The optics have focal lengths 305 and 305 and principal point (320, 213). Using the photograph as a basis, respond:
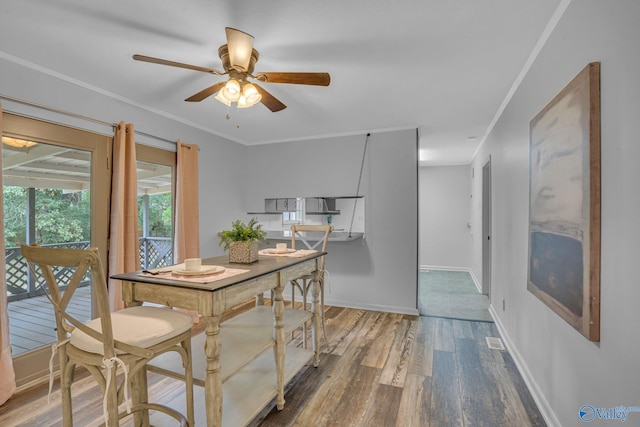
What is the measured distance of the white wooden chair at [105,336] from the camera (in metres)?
1.14

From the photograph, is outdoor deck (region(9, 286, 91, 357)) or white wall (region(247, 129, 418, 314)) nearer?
outdoor deck (region(9, 286, 91, 357))

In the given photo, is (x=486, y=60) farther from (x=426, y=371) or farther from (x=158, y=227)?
(x=158, y=227)

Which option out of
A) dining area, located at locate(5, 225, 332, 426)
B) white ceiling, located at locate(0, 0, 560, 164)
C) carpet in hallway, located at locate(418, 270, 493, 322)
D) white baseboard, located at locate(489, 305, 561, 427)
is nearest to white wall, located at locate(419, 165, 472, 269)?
carpet in hallway, located at locate(418, 270, 493, 322)

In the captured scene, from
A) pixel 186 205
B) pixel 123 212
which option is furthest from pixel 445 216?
pixel 123 212

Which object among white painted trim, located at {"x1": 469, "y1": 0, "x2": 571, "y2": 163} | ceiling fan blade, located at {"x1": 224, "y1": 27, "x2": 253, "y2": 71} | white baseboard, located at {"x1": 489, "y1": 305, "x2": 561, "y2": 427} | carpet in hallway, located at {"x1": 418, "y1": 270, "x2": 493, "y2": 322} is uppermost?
white painted trim, located at {"x1": 469, "y1": 0, "x2": 571, "y2": 163}

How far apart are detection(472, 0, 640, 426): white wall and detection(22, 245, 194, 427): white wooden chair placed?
179 centimetres

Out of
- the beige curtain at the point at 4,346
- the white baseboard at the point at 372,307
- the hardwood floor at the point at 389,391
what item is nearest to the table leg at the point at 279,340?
the hardwood floor at the point at 389,391

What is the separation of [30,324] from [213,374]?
6.38ft

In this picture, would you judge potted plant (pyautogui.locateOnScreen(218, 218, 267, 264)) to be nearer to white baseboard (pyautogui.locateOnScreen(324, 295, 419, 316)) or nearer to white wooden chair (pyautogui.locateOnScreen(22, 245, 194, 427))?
white wooden chair (pyautogui.locateOnScreen(22, 245, 194, 427))

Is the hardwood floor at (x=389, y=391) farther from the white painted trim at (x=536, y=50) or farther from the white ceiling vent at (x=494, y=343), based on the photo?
the white painted trim at (x=536, y=50)

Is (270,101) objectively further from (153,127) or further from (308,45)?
(153,127)

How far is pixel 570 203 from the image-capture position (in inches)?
58.3

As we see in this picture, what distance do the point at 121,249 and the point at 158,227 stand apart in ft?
2.10

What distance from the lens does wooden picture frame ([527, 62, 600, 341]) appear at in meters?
1.29
